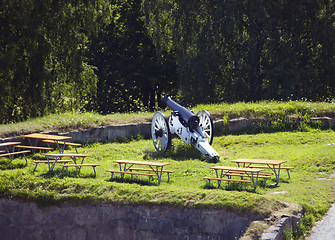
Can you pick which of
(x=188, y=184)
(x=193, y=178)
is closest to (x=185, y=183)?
(x=188, y=184)

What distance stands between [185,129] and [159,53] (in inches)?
653

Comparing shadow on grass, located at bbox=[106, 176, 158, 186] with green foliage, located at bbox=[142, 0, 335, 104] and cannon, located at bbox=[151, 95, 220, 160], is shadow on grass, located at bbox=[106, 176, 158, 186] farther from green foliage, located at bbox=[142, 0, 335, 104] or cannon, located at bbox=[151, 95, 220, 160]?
green foliage, located at bbox=[142, 0, 335, 104]

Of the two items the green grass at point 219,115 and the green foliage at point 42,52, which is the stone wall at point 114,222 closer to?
the green grass at point 219,115

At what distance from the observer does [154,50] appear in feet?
109

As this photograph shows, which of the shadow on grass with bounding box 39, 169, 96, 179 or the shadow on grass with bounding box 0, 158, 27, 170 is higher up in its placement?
the shadow on grass with bounding box 0, 158, 27, 170

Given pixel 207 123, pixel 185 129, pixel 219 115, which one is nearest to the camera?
pixel 185 129

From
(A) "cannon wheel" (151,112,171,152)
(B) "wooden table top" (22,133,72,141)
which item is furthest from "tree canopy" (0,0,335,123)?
(A) "cannon wheel" (151,112,171,152)

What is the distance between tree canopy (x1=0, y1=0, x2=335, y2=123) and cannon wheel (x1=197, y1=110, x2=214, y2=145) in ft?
24.7

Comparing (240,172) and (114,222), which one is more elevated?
(240,172)

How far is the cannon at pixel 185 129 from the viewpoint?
14367mm

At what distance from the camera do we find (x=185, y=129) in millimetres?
14750

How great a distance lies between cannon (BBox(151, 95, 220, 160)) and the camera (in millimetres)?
14367

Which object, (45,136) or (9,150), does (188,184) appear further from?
(9,150)

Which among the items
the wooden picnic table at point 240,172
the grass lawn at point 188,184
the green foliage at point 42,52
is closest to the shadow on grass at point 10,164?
the grass lawn at point 188,184
